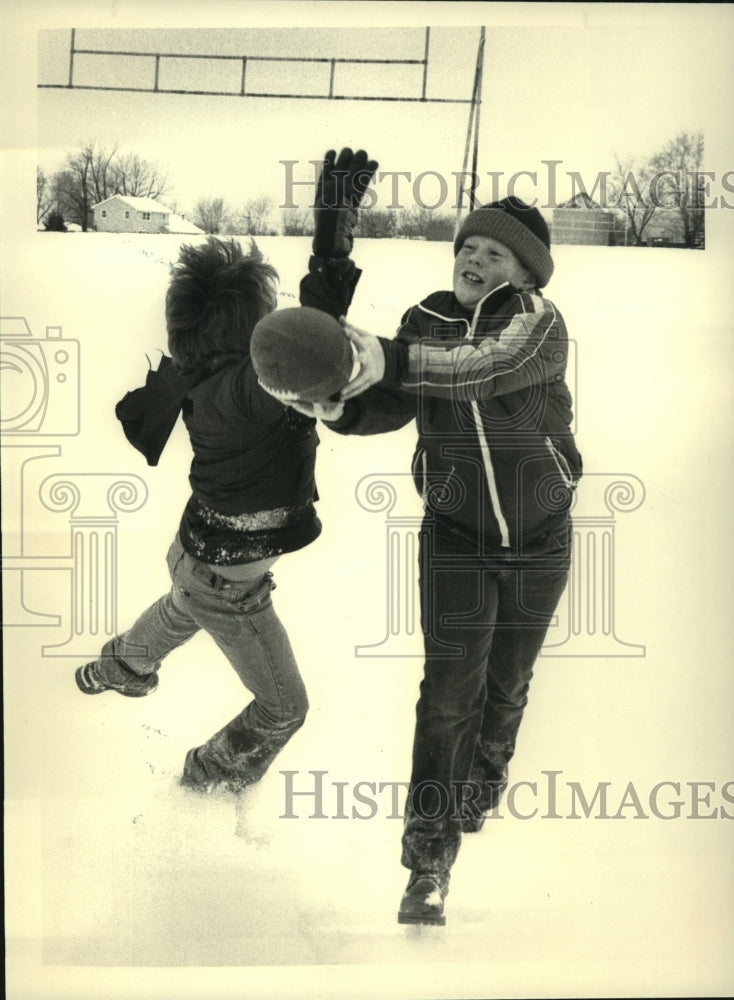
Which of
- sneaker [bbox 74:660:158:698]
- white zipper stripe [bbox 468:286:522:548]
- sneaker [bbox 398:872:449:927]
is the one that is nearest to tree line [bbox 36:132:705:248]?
white zipper stripe [bbox 468:286:522:548]

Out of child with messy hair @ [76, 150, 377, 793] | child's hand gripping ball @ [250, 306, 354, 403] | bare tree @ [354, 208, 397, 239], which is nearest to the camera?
child's hand gripping ball @ [250, 306, 354, 403]

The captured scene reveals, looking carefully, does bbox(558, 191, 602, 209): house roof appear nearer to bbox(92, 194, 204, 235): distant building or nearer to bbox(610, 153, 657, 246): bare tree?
bbox(610, 153, 657, 246): bare tree

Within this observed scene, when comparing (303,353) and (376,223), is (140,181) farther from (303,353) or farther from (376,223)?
(303,353)

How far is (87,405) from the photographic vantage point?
2176 millimetres

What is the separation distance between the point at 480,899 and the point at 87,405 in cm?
113

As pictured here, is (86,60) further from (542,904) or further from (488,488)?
(542,904)

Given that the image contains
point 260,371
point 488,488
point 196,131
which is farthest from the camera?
point 196,131

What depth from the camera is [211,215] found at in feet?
6.95

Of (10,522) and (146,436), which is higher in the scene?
(146,436)

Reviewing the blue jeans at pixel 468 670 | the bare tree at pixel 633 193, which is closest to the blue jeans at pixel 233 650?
the blue jeans at pixel 468 670

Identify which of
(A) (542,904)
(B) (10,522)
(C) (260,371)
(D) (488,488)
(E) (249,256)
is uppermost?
(E) (249,256)

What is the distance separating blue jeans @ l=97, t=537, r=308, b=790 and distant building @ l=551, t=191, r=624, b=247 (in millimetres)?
768

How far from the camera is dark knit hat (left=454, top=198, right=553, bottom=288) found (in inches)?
78.4

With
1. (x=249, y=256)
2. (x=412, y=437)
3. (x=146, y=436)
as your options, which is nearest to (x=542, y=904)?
(x=412, y=437)
